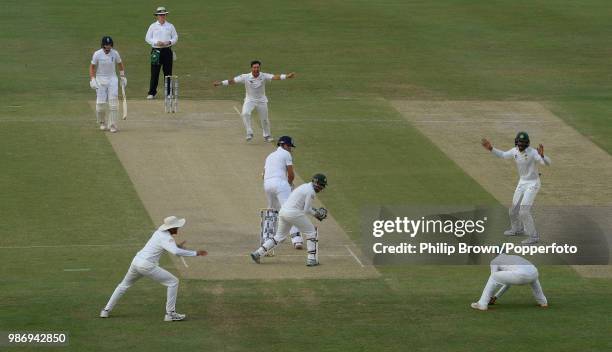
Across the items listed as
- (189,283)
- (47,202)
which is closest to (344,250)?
(189,283)

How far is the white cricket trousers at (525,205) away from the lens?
27.6 meters

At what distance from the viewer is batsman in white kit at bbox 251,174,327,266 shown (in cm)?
2516

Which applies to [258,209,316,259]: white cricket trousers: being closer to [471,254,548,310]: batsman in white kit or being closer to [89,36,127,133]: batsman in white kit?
[471,254,548,310]: batsman in white kit

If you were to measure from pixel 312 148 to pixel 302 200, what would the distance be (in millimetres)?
9610

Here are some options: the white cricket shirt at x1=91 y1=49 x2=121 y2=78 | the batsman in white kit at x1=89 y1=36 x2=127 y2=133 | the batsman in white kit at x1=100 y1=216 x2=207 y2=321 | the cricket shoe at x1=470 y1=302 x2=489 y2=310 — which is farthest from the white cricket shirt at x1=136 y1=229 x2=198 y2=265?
the white cricket shirt at x1=91 y1=49 x2=121 y2=78

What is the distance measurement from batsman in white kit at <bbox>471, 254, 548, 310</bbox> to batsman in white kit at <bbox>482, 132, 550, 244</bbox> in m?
4.21

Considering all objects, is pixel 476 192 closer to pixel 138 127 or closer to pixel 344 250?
pixel 344 250

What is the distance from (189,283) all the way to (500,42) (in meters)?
25.4

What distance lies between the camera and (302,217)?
83.5ft

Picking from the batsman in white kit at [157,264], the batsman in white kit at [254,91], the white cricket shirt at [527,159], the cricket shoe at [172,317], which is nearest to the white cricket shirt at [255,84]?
the batsman in white kit at [254,91]

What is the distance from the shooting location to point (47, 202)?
30.1 metres

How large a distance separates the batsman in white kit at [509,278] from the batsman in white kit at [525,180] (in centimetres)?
421

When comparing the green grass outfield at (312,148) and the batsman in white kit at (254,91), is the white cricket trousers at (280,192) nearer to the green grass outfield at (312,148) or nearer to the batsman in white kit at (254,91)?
the green grass outfield at (312,148)

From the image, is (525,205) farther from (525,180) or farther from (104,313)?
(104,313)
